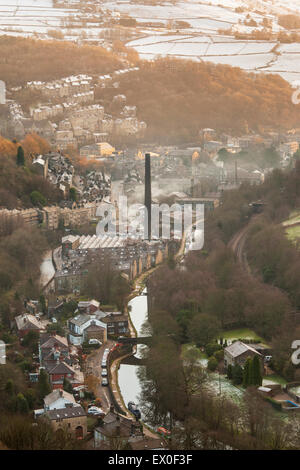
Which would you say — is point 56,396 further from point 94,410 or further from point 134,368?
point 134,368

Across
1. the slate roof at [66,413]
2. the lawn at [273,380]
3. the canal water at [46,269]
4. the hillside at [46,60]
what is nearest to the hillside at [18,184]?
the canal water at [46,269]

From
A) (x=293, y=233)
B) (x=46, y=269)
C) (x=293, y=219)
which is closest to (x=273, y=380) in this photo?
(x=293, y=233)

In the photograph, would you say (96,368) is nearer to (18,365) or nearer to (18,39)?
(18,365)

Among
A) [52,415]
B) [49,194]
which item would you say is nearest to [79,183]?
[49,194]

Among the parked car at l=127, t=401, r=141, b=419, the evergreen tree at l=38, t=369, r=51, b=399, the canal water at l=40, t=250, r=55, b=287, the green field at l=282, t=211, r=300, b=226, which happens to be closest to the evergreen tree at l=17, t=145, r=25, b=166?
the canal water at l=40, t=250, r=55, b=287

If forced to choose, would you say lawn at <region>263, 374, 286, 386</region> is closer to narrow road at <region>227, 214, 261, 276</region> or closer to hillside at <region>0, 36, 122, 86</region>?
narrow road at <region>227, 214, 261, 276</region>

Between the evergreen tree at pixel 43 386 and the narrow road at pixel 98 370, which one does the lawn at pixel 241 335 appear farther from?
the evergreen tree at pixel 43 386
